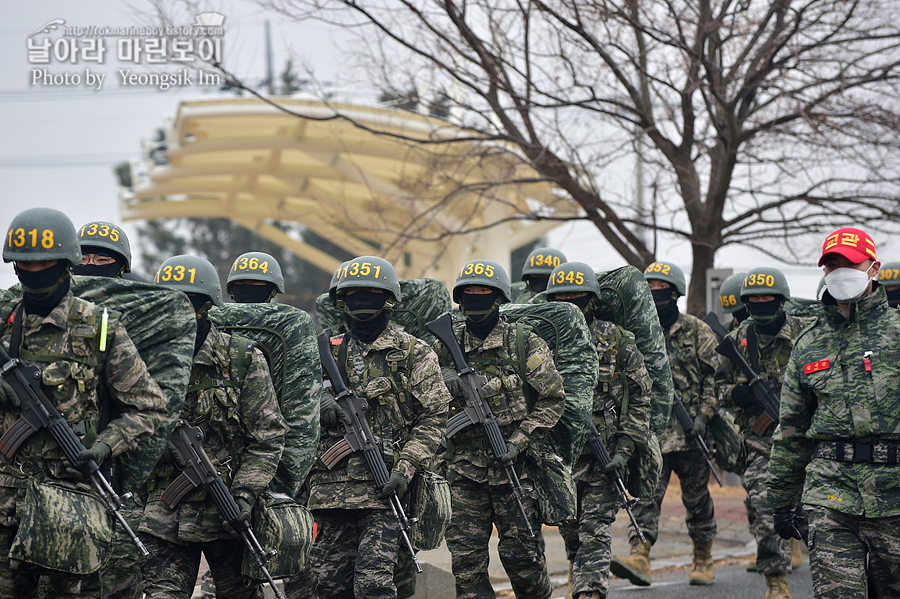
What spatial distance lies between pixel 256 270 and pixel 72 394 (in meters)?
2.12

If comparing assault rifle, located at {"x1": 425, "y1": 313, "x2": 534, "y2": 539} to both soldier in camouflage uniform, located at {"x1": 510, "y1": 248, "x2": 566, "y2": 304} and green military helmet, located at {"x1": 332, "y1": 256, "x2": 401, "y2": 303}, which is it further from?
soldier in camouflage uniform, located at {"x1": 510, "y1": 248, "x2": 566, "y2": 304}

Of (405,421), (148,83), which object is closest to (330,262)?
(148,83)

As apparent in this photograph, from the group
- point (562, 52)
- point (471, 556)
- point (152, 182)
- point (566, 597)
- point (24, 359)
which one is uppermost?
point (152, 182)

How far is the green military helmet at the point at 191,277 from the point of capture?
16.4ft

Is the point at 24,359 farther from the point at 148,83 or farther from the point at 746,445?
the point at 148,83

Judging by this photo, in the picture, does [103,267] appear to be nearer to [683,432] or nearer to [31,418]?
[31,418]

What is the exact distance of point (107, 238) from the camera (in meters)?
5.92

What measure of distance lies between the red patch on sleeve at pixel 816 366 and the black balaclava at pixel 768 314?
3.51 meters

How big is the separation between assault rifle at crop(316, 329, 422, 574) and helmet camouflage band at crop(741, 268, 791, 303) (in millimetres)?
4038

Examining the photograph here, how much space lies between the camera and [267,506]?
487 cm

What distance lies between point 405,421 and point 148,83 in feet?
28.9

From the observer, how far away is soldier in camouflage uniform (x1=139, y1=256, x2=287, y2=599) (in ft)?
15.6

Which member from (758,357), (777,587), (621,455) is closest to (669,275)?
(758,357)

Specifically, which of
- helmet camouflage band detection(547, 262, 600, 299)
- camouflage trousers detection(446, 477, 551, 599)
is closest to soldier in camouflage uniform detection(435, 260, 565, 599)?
camouflage trousers detection(446, 477, 551, 599)
